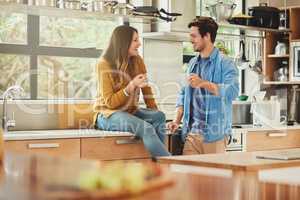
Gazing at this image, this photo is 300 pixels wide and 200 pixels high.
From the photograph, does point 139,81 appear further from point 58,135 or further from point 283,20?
point 283,20

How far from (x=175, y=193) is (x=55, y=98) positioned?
3711mm

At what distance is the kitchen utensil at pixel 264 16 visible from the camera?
17.7 feet

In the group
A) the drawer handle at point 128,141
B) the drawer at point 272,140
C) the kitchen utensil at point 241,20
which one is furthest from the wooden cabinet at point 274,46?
the drawer handle at point 128,141

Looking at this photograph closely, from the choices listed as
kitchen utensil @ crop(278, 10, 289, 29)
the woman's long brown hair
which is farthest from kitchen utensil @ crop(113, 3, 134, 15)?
kitchen utensil @ crop(278, 10, 289, 29)

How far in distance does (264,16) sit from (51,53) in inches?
84.1

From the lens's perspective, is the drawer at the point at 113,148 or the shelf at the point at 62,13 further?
the shelf at the point at 62,13

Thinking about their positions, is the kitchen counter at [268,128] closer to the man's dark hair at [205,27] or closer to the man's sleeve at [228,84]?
the man's sleeve at [228,84]

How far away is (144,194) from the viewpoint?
770mm

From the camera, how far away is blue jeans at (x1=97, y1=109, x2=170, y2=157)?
3.84 meters

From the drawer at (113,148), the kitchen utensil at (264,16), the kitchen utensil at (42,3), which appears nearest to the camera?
the drawer at (113,148)

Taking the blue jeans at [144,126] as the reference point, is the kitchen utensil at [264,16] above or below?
above

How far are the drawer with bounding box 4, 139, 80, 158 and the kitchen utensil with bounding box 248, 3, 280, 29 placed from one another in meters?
2.43

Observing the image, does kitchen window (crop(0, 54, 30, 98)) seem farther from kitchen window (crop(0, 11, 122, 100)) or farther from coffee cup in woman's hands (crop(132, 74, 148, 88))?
coffee cup in woman's hands (crop(132, 74, 148, 88))

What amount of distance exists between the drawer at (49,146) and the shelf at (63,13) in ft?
3.06
